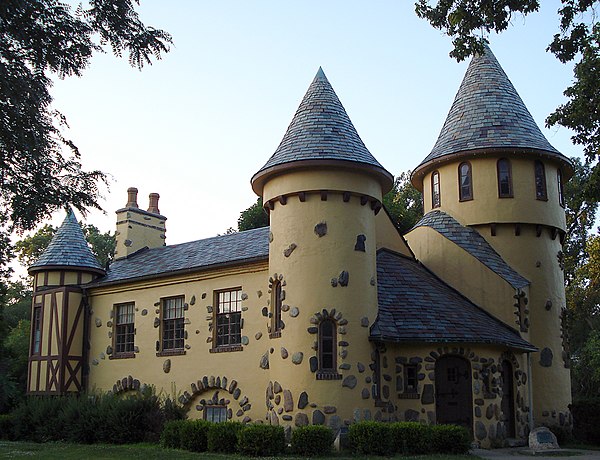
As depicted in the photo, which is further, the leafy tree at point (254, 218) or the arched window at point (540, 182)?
the leafy tree at point (254, 218)

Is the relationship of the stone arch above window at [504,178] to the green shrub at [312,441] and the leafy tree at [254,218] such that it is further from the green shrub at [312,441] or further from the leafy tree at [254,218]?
the leafy tree at [254,218]

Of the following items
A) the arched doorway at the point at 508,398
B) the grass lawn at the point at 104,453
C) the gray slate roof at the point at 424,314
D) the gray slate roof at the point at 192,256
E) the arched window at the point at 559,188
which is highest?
the arched window at the point at 559,188

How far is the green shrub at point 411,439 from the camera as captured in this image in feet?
48.4

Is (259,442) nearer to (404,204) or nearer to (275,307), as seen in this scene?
(275,307)

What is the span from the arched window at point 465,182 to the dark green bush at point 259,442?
1106cm

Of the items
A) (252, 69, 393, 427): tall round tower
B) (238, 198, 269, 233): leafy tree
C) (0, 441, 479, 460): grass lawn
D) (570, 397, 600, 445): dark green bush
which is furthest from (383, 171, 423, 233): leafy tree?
(0, 441, 479, 460): grass lawn

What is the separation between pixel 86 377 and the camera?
972 inches

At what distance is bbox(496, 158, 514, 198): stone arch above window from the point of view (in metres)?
22.0

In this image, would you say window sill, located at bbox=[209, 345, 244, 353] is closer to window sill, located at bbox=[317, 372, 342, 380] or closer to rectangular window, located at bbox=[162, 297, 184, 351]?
rectangular window, located at bbox=[162, 297, 184, 351]

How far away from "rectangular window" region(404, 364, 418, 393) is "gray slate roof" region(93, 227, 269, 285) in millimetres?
5024

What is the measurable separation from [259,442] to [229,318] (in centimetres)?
654

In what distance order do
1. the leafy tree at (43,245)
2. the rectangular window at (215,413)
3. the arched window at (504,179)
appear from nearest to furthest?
the rectangular window at (215,413), the arched window at (504,179), the leafy tree at (43,245)

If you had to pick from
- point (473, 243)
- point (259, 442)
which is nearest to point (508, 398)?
point (473, 243)

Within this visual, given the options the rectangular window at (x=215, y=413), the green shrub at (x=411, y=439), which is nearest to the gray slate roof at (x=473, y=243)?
the green shrub at (x=411, y=439)
